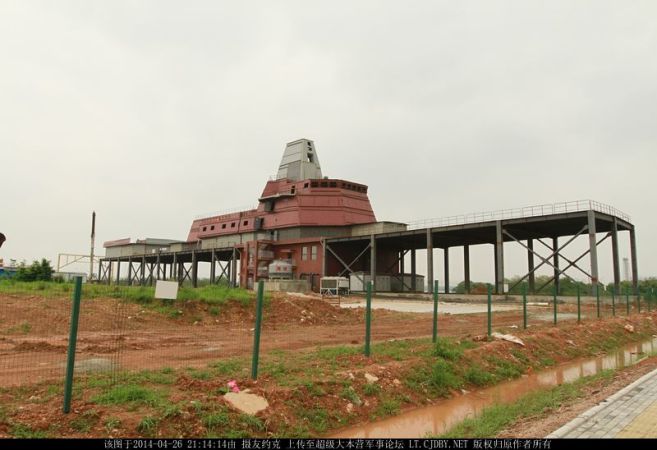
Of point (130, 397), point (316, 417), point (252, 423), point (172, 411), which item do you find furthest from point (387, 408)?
point (130, 397)

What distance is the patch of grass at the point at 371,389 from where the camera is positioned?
716 cm

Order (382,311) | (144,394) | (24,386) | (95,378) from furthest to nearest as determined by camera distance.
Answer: (382,311), (95,378), (24,386), (144,394)

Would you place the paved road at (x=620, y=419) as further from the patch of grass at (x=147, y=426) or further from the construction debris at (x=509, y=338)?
the construction debris at (x=509, y=338)

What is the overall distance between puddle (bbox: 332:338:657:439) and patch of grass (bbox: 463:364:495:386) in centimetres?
21

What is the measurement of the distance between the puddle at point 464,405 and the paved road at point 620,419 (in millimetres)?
1696

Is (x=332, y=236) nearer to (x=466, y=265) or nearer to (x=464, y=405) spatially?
(x=466, y=265)

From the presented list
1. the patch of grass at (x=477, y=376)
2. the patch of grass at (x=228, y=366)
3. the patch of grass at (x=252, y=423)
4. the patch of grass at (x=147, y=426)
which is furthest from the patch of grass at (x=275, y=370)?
the patch of grass at (x=477, y=376)

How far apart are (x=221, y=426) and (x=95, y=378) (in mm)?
2679

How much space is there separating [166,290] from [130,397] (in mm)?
1773

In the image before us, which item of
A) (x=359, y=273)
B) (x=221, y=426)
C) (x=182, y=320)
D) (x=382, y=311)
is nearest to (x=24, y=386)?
(x=221, y=426)

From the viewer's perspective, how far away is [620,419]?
554cm

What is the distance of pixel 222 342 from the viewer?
38.4 feet

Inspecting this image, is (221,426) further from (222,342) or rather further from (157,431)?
(222,342)

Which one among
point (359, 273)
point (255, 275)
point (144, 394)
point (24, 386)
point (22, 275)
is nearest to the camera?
point (144, 394)
